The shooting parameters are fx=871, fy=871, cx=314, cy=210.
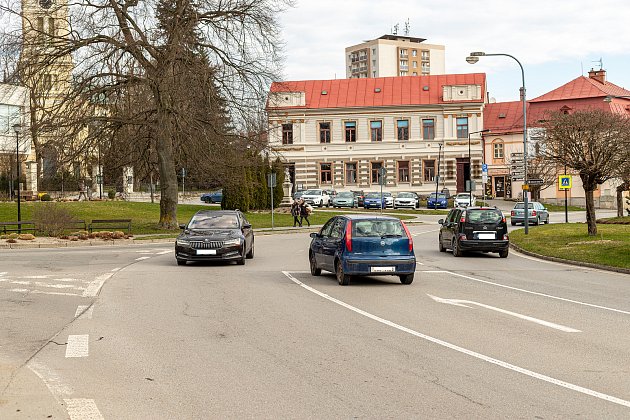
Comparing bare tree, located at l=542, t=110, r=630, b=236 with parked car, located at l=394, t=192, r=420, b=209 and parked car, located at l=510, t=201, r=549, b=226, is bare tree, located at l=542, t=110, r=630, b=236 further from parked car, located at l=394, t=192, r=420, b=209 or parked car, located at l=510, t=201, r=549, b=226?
parked car, located at l=394, t=192, r=420, b=209

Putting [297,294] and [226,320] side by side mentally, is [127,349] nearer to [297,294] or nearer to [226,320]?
[226,320]

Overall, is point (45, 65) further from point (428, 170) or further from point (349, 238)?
point (428, 170)

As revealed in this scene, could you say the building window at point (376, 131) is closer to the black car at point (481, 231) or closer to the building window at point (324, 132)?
the building window at point (324, 132)

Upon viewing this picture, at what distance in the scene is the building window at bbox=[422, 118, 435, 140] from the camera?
290ft

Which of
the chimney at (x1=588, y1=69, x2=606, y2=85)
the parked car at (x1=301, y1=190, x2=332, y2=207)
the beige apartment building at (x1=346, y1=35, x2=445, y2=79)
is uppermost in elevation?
the beige apartment building at (x1=346, y1=35, x2=445, y2=79)

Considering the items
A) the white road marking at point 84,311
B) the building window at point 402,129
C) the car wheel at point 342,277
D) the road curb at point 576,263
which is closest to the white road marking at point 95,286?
the white road marking at point 84,311

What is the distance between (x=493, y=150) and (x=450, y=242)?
71.2m

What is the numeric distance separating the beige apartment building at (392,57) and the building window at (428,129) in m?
86.7

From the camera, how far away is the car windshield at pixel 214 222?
963 inches

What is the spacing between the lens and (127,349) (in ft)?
33.6

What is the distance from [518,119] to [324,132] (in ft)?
76.9

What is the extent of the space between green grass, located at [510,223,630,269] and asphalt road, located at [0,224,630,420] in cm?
572

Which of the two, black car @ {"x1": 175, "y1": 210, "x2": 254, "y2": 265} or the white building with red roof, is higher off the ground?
the white building with red roof

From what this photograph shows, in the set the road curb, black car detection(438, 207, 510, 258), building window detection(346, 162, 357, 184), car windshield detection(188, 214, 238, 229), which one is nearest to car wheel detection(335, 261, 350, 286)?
car windshield detection(188, 214, 238, 229)
